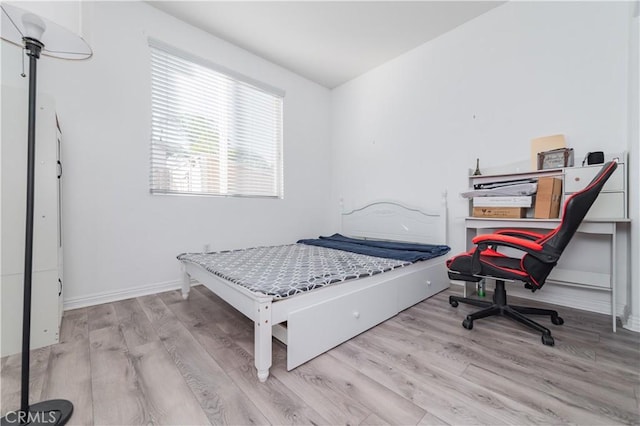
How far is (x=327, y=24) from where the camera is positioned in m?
2.80

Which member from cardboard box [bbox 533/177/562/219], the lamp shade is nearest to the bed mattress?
cardboard box [bbox 533/177/562/219]

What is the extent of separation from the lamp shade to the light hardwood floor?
4.88ft

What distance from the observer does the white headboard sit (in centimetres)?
292

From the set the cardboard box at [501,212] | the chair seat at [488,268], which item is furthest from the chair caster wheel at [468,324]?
the cardboard box at [501,212]

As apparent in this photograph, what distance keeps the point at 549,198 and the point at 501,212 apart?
1.09ft

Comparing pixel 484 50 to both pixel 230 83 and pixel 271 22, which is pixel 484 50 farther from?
pixel 230 83

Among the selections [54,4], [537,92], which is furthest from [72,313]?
[537,92]

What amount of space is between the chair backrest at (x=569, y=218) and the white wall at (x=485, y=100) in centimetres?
69

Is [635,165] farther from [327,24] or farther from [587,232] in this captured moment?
[327,24]

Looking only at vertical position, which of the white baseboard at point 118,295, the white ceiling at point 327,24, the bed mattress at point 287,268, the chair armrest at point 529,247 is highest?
the white ceiling at point 327,24

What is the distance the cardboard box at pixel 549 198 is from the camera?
2062mm

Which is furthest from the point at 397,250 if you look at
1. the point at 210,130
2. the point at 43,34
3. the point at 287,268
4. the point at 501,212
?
the point at 43,34

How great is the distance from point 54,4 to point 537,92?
10.6 ft

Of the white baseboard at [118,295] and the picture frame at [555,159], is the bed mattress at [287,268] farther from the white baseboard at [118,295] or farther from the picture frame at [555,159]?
the picture frame at [555,159]
